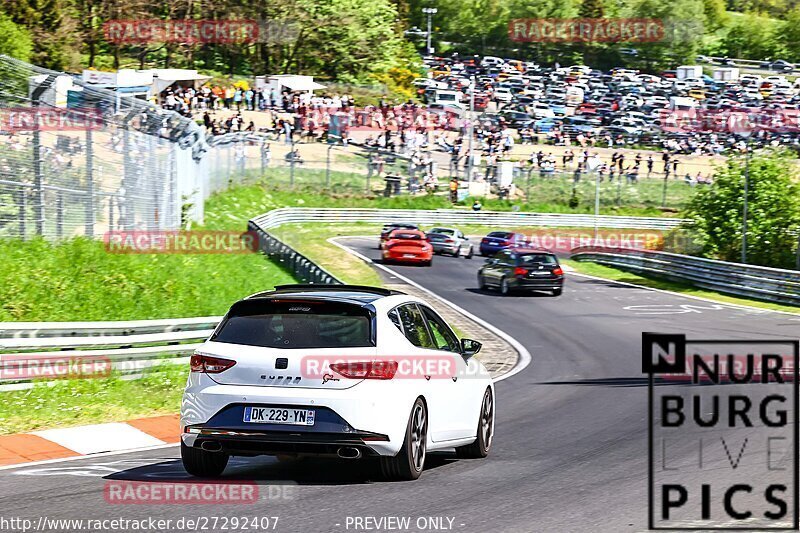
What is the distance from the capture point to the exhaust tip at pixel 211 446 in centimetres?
861

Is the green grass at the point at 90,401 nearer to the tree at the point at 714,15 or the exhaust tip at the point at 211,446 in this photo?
the exhaust tip at the point at 211,446

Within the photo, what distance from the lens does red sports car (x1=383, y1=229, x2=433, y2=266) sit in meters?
42.6

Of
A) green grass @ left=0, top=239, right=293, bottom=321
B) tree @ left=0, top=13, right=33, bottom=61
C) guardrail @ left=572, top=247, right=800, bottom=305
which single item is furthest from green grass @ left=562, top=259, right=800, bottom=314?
tree @ left=0, top=13, right=33, bottom=61

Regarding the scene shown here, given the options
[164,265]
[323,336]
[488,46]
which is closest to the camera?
[323,336]

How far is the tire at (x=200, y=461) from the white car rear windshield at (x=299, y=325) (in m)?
0.87

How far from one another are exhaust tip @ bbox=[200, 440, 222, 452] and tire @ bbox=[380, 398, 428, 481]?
120 centimetres

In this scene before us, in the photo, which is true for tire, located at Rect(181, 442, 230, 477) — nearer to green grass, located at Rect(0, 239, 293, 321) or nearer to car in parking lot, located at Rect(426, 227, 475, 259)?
green grass, located at Rect(0, 239, 293, 321)

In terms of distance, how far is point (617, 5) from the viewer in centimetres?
15762

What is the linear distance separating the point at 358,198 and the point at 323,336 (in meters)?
54.6

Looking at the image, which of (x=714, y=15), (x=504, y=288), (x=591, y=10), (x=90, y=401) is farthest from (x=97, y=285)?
(x=714, y=15)

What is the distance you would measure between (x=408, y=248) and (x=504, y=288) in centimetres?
770

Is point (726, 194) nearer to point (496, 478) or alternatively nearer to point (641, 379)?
point (641, 379)

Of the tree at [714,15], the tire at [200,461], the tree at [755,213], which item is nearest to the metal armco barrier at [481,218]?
the tree at [755,213]

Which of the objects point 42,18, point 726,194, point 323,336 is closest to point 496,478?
point 323,336
